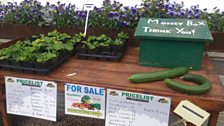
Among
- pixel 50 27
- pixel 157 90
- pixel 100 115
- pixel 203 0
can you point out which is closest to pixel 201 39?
pixel 157 90

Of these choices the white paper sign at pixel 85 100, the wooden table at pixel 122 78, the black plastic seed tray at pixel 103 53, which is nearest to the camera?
the wooden table at pixel 122 78

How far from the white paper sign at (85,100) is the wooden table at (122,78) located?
0.03 metres

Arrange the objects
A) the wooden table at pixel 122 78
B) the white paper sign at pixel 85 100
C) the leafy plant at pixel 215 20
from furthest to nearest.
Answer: the leafy plant at pixel 215 20, the white paper sign at pixel 85 100, the wooden table at pixel 122 78

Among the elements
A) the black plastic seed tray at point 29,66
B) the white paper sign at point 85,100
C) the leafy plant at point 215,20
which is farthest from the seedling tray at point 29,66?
the leafy plant at point 215,20

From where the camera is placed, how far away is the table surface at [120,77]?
95cm

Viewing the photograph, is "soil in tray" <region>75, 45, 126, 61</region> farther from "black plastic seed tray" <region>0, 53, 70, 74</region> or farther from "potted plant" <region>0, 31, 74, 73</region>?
"black plastic seed tray" <region>0, 53, 70, 74</region>

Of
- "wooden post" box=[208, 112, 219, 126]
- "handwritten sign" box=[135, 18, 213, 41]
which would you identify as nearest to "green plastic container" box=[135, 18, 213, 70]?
"handwritten sign" box=[135, 18, 213, 41]

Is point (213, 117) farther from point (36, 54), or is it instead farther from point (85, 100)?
point (36, 54)

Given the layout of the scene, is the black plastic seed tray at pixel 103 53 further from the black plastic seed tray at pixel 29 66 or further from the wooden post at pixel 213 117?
the wooden post at pixel 213 117

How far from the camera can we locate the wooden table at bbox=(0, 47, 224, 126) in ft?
3.12

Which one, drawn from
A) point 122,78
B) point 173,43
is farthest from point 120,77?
point 173,43

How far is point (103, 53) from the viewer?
52.2 inches

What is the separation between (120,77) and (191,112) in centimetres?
36

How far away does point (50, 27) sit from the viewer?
66.2 inches
